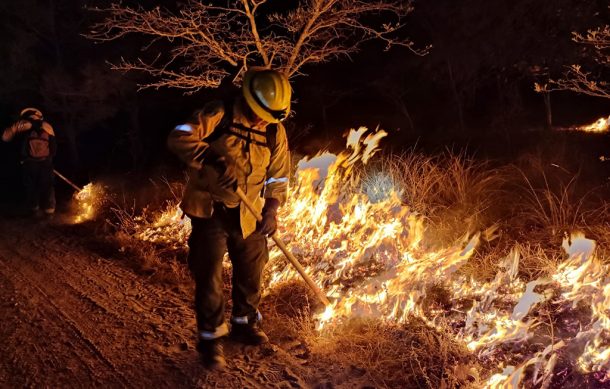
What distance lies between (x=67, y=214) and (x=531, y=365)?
7.91m

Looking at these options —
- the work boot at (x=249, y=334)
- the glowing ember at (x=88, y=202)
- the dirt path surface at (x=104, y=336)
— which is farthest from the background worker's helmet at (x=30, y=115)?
the work boot at (x=249, y=334)

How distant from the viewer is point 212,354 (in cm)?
353

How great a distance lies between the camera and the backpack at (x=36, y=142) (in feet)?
28.2

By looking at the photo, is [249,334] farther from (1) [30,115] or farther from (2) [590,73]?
(1) [30,115]

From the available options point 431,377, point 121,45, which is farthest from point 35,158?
point 431,377

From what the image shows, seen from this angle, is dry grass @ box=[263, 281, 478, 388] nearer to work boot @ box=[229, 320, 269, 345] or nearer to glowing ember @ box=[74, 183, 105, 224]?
work boot @ box=[229, 320, 269, 345]

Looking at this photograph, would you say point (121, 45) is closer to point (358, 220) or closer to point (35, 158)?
point (35, 158)

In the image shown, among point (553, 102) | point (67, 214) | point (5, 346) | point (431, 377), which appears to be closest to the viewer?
point (431, 377)

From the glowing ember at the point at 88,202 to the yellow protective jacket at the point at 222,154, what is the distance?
5302 millimetres

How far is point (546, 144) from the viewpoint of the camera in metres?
11.4

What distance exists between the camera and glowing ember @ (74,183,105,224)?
8.16 m

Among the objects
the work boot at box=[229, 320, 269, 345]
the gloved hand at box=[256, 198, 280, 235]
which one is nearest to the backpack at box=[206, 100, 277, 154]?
the gloved hand at box=[256, 198, 280, 235]

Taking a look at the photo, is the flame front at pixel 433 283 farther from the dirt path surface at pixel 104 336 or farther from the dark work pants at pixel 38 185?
the dark work pants at pixel 38 185

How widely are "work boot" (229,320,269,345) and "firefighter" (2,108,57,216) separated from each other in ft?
20.5
